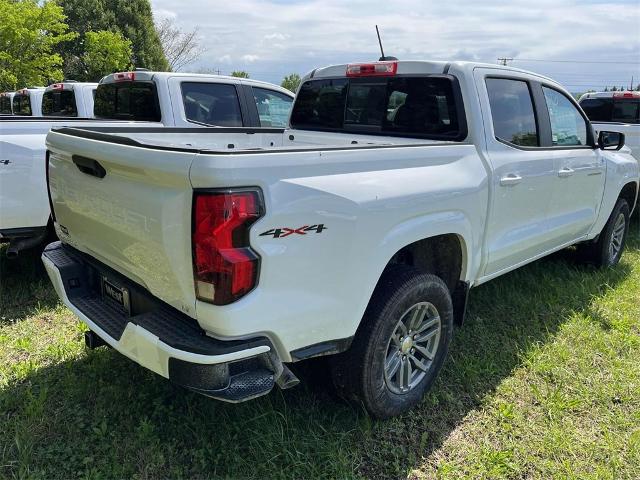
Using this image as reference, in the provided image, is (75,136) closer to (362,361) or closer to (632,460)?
(362,361)

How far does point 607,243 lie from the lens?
531 cm

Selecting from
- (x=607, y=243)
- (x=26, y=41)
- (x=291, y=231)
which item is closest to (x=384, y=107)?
(x=291, y=231)

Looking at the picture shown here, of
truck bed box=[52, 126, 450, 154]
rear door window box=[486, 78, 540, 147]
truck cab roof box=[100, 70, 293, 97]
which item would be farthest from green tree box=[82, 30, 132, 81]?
rear door window box=[486, 78, 540, 147]

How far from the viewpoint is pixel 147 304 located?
2.54 meters

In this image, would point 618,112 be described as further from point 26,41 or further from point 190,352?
point 26,41

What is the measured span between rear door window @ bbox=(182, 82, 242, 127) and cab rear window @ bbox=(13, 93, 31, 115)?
18.8 ft

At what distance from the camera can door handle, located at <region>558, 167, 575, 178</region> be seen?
13.3 ft

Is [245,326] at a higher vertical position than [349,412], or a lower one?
higher

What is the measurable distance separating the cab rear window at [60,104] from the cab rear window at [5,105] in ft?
16.7

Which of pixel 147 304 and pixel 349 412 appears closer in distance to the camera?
pixel 147 304

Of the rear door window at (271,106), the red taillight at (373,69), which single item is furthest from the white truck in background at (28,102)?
the red taillight at (373,69)

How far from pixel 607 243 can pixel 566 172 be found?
5.36 ft

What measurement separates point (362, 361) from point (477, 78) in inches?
77.6

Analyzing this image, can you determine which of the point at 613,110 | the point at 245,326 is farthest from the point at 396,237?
the point at 613,110
